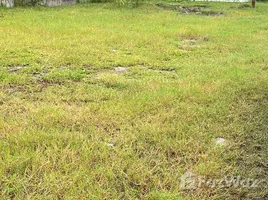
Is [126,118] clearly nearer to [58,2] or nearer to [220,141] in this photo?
[220,141]

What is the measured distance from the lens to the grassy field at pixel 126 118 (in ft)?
5.87

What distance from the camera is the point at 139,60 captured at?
448 centimetres

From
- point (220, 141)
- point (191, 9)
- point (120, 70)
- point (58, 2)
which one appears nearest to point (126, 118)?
point (220, 141)

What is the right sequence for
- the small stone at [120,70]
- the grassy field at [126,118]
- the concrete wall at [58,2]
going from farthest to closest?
1. the concrete wall at [58,2]
2. the small stone at [120,70]
3. the grassy field at [126,118]

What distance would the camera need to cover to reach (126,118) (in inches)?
101

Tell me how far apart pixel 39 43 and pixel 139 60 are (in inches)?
65.3

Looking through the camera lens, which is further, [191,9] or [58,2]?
[191,9]

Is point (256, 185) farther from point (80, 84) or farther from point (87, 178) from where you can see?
point (80, 84)

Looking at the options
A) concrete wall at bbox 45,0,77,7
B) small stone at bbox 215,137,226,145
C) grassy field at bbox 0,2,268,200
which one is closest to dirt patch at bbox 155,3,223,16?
concrete wall at bbox 45,0,77,7

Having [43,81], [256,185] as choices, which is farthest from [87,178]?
[43,81]

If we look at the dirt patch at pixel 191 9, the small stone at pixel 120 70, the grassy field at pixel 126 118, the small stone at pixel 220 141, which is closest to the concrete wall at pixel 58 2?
the dirt patch at pixel 191 9

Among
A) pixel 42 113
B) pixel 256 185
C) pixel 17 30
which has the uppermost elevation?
pixel 17 30

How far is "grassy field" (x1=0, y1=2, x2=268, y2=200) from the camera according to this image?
1.79m

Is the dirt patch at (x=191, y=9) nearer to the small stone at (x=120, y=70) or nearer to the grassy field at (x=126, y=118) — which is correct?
the grassy field at (x=126, y=118)
